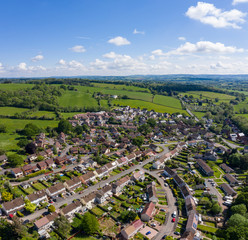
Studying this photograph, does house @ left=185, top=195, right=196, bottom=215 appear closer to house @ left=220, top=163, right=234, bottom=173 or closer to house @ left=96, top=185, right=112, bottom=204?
house @ left=96, top=185, right=112, bottom=204

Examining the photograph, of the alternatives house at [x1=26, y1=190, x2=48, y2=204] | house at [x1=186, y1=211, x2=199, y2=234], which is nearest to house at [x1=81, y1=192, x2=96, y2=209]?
house at [x1=26, y1=190, x2=48, y2=204]

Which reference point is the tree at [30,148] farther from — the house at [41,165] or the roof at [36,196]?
the roof at [36,196]

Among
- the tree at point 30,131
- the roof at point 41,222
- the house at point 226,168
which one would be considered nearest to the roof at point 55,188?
the roof at point 41,222

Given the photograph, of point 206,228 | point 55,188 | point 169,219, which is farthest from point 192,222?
point 55,188

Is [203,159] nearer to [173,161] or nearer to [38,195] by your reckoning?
[173,161]

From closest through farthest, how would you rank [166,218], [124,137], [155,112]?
[166,218] < [124,137] < [155,112]

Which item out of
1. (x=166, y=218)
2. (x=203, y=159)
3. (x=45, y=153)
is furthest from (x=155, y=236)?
(x=45, y=153)

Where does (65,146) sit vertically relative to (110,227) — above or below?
above
